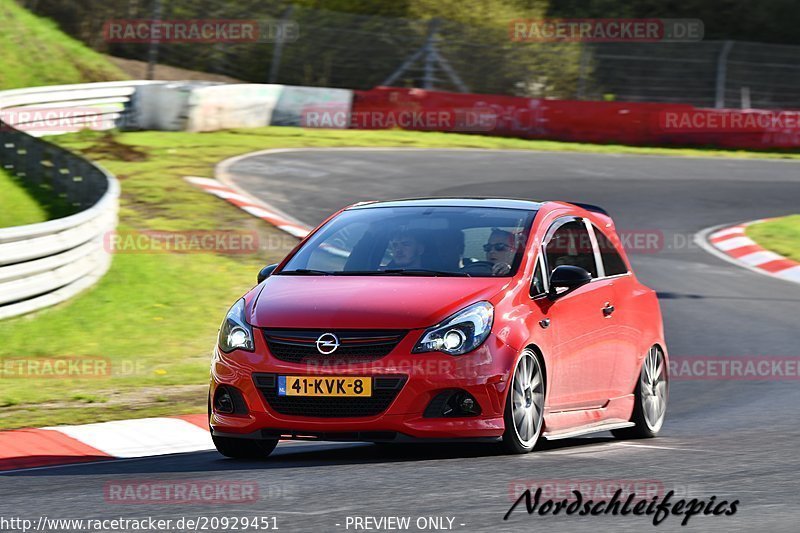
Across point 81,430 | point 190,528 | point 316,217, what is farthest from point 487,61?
point 190,528

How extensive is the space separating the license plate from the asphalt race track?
373 mm

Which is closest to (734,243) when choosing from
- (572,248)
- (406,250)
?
(572,248)

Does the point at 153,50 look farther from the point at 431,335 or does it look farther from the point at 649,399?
the point at 431,335

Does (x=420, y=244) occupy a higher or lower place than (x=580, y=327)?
higher

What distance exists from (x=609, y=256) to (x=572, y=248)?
1.56ft

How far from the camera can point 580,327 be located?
8578 millimetres

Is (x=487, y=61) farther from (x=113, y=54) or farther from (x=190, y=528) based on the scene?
(x=190, y=528)

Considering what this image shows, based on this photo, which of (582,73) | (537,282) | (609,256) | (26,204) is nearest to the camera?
(537,282)

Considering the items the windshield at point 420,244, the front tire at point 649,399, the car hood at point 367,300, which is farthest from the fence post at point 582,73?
the car hood at point 367,300

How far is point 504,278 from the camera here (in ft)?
26.5

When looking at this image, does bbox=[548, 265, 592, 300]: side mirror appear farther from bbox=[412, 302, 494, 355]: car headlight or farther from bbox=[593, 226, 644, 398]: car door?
bbox=[593, 226, 644, 398]: car door

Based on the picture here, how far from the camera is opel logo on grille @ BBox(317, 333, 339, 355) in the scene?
7.45 meters

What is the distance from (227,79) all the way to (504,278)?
2821 cm

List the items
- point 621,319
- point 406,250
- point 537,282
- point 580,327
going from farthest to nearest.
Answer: point 621,319, point 580,327, point 406,250, point 537,282
